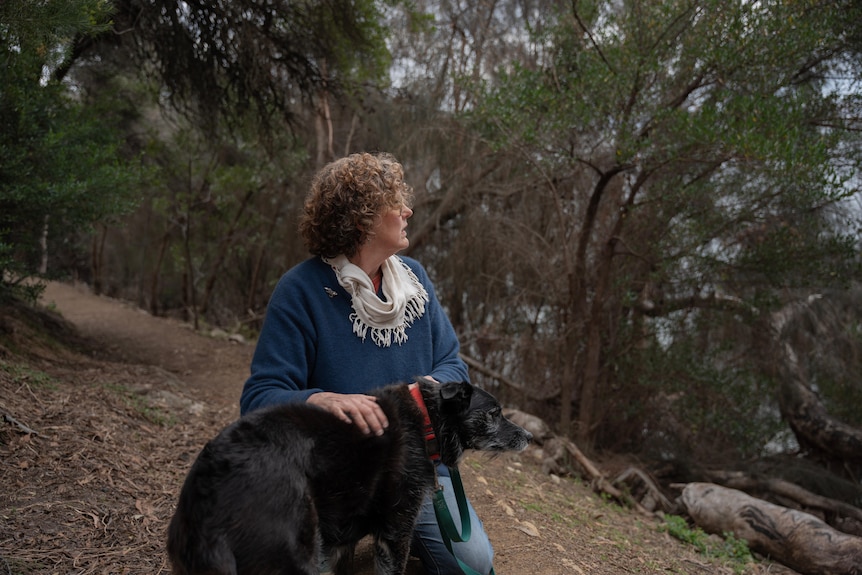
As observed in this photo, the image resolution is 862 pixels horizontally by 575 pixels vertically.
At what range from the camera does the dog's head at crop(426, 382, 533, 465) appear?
8.20 feet

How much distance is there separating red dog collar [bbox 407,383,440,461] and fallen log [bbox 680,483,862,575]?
4539 millimetres

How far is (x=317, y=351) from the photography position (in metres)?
2.74

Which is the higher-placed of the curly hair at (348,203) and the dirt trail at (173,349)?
the curly hair at (348,203)

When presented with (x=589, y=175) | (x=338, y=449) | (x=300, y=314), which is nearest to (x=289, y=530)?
(x=338, y=449)

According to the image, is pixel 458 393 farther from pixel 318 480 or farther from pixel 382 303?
pixel 318 480

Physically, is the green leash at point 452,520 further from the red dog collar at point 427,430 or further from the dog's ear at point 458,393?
the dog's ear at point 458,393

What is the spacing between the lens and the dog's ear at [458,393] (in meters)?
2.46

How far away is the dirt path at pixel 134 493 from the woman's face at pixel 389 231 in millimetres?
1527

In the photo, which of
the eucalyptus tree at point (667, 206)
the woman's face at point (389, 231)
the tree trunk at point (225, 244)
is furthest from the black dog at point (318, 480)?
the tree trunk at point (225, 244)

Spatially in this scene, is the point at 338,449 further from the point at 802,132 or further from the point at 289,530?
the point at 802,132

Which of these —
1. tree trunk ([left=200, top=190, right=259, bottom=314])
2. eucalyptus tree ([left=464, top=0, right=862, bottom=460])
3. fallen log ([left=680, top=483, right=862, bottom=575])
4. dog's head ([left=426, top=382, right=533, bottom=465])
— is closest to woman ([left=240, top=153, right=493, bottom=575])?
dog's head ([left=426, top=382, right=533, bottom=465])

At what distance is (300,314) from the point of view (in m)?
2.68

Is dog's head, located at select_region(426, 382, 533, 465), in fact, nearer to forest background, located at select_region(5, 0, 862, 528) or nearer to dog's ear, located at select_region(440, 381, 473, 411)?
dog's ear, located at select_region(440, 381, 473, 411)

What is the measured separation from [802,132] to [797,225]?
57.2 inches
